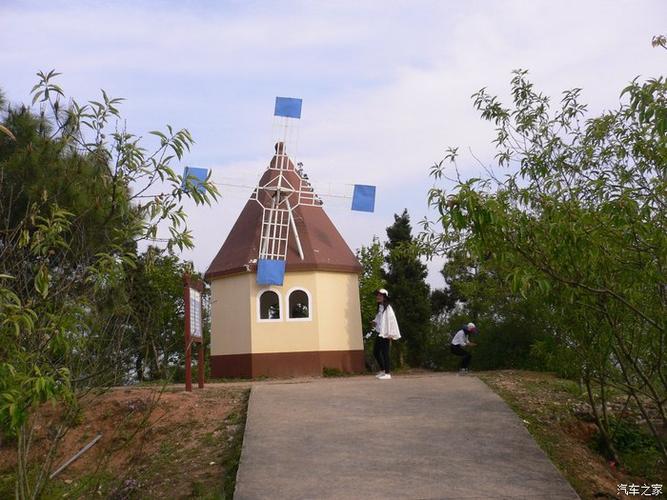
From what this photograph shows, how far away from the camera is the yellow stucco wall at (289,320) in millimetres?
18734

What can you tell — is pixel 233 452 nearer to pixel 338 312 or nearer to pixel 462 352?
pixel 462 352

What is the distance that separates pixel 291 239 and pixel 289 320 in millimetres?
2276

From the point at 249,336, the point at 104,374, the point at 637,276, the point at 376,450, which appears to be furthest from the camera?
the point at 249,336

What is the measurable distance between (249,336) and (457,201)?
1381 centimetres

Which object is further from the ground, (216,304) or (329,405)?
(216,304)

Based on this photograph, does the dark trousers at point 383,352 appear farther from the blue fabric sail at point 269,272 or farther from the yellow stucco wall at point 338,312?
the blue fabric sail at point 269,272

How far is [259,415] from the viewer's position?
34.7ft

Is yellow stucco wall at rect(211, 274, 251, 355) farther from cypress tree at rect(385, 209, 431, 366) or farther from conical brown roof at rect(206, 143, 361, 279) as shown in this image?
cypress tree at rect(385, 209, 431, 366)

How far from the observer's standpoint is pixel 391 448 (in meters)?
8.97

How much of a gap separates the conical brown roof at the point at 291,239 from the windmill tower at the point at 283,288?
3cm

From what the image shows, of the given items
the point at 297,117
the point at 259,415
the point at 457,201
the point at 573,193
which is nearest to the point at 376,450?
the point at 259,415

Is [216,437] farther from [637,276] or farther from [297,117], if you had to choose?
[297,117]

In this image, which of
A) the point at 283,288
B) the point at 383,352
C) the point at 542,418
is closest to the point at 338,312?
the point at 283,288

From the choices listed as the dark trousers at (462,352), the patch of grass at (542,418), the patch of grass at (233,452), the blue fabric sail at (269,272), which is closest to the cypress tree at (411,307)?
the blue fabric sail at (269,272)
